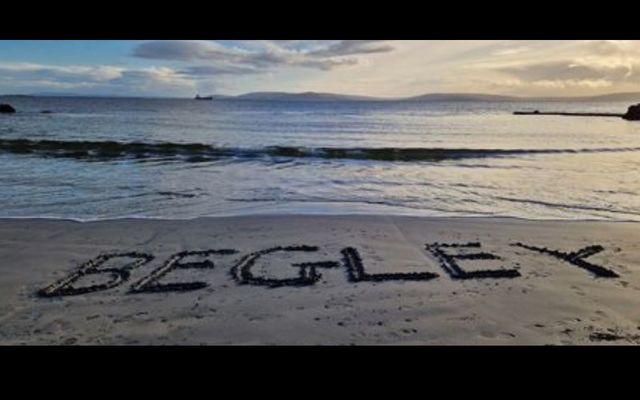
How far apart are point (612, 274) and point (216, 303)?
143 inches

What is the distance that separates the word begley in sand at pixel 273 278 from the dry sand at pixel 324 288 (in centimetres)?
3

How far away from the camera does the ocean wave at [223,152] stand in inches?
675

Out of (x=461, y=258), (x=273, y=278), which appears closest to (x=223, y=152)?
(x=461, y=258)

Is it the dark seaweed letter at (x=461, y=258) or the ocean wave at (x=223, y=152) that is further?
the ocean wave at (x=223, y=152)

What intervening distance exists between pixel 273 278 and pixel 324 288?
54 cm

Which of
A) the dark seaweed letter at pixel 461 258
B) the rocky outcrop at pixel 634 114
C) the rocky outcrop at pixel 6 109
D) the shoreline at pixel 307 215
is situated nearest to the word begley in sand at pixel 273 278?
the dark seaweed letter at pixel 461 258

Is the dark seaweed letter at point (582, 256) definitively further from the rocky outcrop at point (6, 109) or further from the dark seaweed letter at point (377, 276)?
the rocky outcrop at point (6, 109)

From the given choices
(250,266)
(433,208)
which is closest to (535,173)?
(433,208)

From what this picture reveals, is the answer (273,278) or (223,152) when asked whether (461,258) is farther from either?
(223,152)

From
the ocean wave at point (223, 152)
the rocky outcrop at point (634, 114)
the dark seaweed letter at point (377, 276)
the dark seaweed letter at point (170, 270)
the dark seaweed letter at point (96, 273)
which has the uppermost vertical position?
the rocky outcrop at point (634, 114)

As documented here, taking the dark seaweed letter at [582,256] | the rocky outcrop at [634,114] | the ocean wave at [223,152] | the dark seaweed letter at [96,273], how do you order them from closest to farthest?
the dark seaweed letter at [96,273]
the dark seaweed letter at [582,256]
the ocean wave at [223,152]
the rocky outcrop at [634,114]
